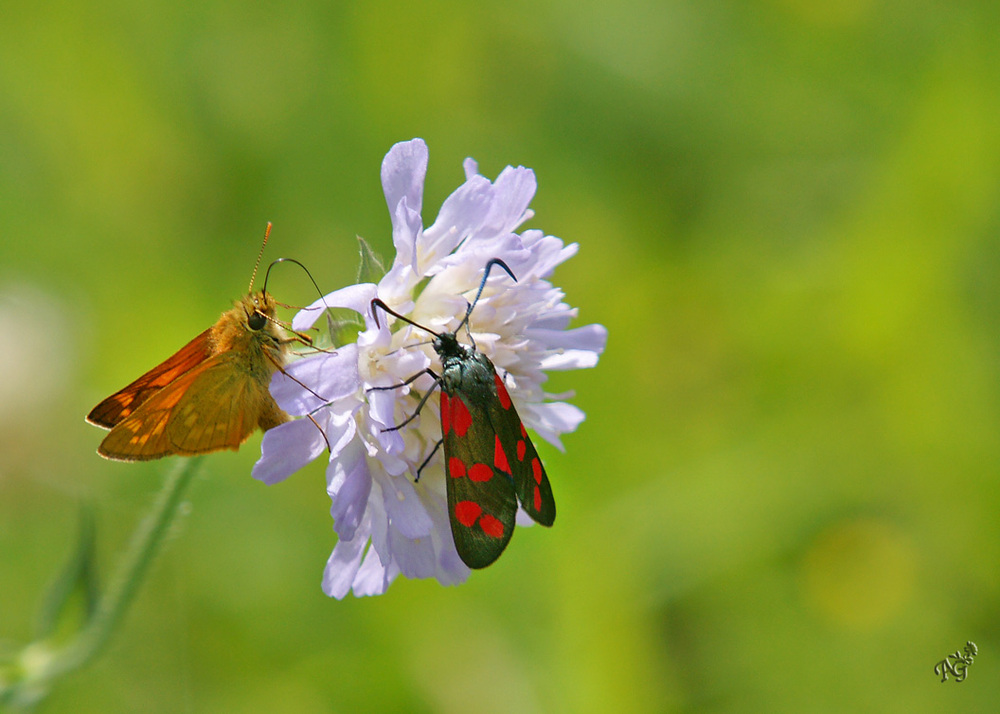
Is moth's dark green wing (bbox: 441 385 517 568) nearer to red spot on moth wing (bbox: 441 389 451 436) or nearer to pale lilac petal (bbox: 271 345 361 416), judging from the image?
red spot on moth wing (bbox: 441 389 451 436)

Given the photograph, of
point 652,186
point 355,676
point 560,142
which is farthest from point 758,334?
point 355,676

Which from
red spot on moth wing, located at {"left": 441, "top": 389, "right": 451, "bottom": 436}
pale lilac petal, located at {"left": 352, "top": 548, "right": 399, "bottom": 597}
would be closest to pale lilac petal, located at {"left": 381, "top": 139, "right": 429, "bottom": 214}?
red spot on moth wing, located at {"left": 441, "top": 389, "right": 451, "bottom": 436}

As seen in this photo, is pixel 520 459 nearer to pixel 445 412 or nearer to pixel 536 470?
pixel 536 470

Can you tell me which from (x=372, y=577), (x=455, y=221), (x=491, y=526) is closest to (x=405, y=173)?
(x=455, y=221)

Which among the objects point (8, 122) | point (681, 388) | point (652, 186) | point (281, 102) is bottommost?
point (681, 388)

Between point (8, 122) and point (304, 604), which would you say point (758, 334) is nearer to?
point (304, 604)
